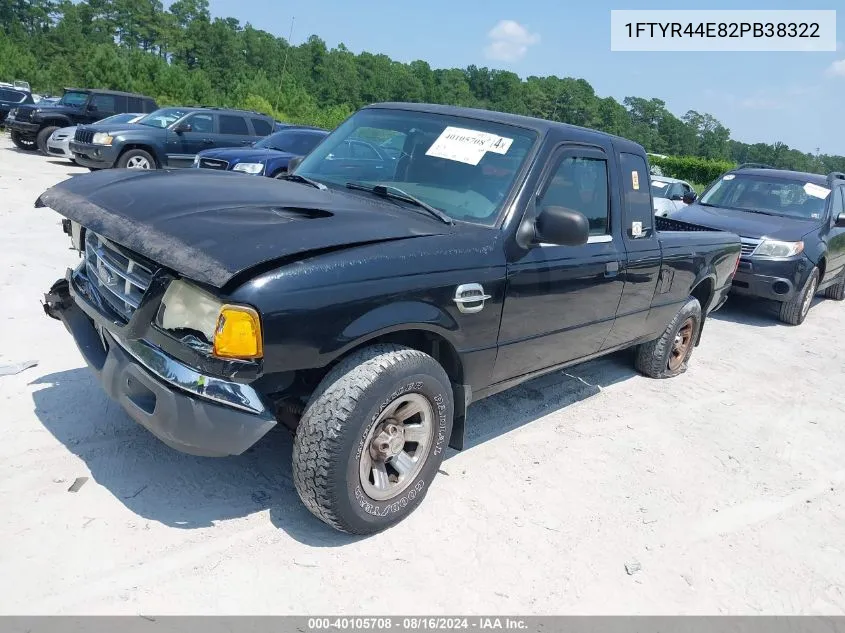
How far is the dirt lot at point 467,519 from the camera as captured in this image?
2686 millimetres

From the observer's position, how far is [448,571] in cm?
291

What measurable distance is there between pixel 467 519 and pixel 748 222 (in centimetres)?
691

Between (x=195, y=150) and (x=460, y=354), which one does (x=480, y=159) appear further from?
(x=195, y=150)

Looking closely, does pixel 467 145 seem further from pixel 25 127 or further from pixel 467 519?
pixel 25 127

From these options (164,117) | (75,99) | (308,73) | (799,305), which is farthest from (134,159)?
(308,73)

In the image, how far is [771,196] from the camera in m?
9.11

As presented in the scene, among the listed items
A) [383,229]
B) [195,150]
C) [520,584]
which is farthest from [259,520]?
[195,150]

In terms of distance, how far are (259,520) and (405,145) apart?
2.23m

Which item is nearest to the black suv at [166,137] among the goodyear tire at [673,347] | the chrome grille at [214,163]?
the chrome grille at [214,163]

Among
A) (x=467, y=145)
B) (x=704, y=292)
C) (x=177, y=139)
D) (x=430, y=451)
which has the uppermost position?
(x=467, y=145)

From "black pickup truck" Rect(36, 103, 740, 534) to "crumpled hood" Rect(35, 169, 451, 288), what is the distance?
0.04ft

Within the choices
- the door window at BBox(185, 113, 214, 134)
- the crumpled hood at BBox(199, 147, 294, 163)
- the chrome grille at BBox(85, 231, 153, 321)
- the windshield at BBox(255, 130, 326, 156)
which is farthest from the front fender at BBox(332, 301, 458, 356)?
the door window at BBox(185, 113, 214, 134)

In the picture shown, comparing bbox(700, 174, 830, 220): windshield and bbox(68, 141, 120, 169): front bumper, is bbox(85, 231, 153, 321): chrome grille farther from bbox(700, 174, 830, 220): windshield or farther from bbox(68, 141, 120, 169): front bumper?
bbox(68, 141, 120, 169): front bumper
